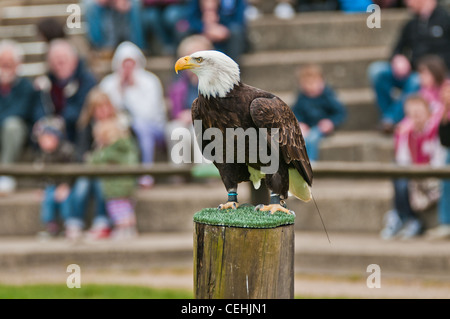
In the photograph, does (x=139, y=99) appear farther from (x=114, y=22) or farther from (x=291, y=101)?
(x=291, y=101)

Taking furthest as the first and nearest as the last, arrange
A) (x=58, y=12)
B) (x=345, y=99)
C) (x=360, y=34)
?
(x=58, y=12) → (x=360, y=34) → (x=345, y=99)

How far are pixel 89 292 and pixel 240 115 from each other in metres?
3.26

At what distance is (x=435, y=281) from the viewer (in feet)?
22.8

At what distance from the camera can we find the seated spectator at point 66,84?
8.28 metres

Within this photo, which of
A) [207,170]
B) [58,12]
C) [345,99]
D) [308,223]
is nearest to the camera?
[207,170]

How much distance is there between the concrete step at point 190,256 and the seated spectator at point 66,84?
48.2 inches

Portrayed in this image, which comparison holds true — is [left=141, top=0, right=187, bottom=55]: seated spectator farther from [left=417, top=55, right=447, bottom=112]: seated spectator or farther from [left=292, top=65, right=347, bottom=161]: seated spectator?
[left=417, top=55, right=447, bottom=112]: seated spectator

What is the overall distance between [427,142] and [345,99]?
1.78 metres

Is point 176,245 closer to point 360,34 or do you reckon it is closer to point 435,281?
point 435,281

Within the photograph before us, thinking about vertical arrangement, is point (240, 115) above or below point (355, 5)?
below

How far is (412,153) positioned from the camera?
764 centimetres

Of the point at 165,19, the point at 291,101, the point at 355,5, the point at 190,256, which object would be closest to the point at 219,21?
the point at 165,19

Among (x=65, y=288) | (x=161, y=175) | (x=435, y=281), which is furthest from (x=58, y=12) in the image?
(x=435, y=281)
